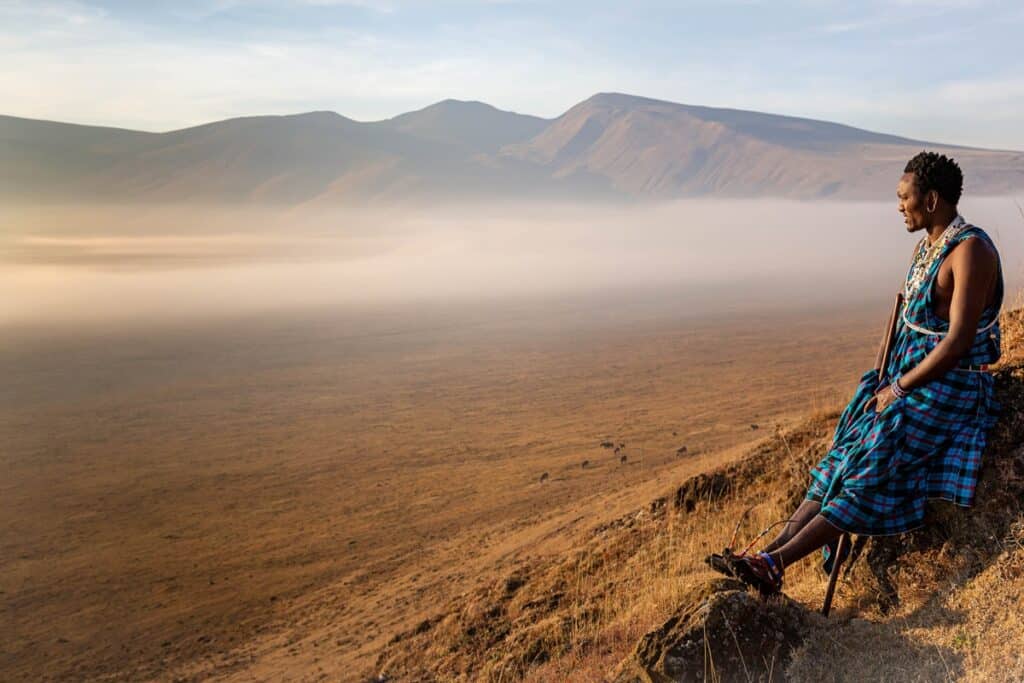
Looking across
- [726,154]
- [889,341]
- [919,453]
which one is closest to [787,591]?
[919,453]

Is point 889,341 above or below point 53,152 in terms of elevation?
below

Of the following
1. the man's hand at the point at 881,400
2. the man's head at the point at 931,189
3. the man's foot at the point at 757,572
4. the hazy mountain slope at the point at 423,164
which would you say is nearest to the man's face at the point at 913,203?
the man's head at the point at 931,189

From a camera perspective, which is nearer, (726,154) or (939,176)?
(939,176)

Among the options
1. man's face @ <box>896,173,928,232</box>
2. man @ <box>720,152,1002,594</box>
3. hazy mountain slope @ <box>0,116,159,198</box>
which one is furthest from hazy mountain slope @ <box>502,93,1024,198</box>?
man @ <box>720,152,1002,594</box>

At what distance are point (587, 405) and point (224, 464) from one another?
738cm

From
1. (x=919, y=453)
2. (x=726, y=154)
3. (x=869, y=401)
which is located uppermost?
Result: (x=726, y=154)

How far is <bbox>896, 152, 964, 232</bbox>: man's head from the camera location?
3.70m

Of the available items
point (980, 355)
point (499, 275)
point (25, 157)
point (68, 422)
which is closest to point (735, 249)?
point (499, 275)

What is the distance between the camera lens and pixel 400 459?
1391 centimetres

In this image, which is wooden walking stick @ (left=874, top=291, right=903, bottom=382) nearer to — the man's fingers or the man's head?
the man's fingers

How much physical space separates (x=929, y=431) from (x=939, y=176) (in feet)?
3.76

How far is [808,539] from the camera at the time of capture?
3521 millimetres

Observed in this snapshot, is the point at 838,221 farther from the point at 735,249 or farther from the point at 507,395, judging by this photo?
the point at 507,395

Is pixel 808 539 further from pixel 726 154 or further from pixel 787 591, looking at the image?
pixel 726 154
